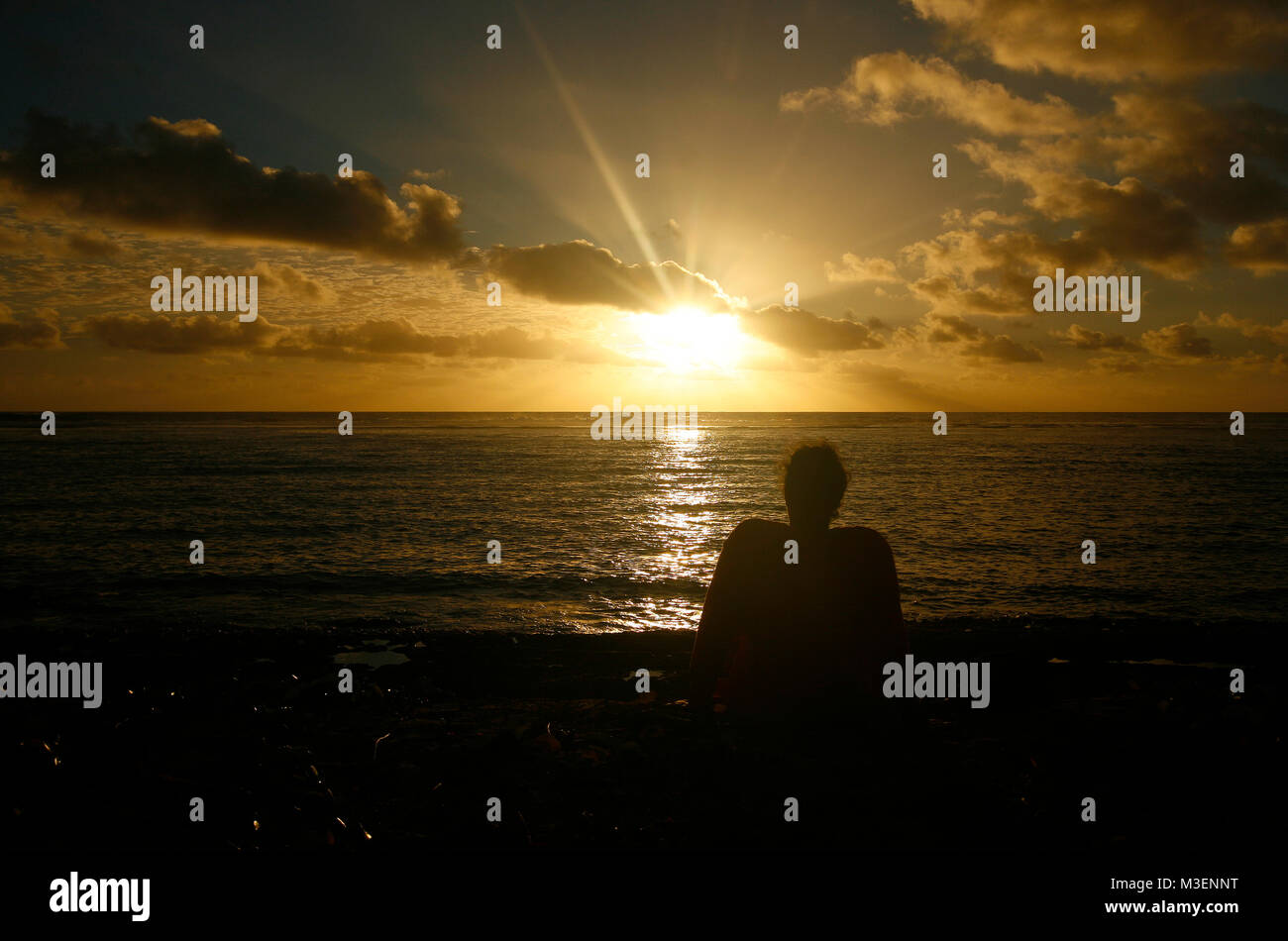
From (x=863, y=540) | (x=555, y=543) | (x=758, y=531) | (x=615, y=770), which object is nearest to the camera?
(x=863, y=540)

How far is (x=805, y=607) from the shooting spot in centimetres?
455

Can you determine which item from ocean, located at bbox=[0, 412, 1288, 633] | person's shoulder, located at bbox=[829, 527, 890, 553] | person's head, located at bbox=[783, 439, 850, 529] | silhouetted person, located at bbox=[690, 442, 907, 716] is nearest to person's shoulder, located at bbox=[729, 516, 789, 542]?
silhouetted person, located at bbox=[690, 442, 907, 716]

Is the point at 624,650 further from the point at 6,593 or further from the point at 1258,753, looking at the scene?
the point at 6,593

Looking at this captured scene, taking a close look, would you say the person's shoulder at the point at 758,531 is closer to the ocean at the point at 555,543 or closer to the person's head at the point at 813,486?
the person's head at the point at 813,486

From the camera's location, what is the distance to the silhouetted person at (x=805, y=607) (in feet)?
14.5

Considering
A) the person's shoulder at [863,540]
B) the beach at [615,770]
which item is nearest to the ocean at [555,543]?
the beach at [615,770]

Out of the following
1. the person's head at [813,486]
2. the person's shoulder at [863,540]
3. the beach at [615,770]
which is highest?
the person's head at [813,486]

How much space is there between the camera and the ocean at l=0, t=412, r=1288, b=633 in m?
13.2

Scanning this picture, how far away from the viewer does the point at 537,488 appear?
3131 centimetres

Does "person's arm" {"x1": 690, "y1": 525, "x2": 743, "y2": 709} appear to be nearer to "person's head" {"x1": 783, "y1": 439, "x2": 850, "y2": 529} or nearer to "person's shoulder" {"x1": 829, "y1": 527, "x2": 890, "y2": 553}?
"person's head" {"x1": 783, "y1": 439, "x2": 850, "y2": 529}

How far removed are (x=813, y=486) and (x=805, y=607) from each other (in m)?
0.78

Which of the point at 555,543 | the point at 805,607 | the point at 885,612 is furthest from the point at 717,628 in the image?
the point at 555,543

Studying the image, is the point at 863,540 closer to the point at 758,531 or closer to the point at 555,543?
the point at 758,531

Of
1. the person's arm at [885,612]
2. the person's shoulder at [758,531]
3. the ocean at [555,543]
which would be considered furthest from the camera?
the ocean at [555,543]
